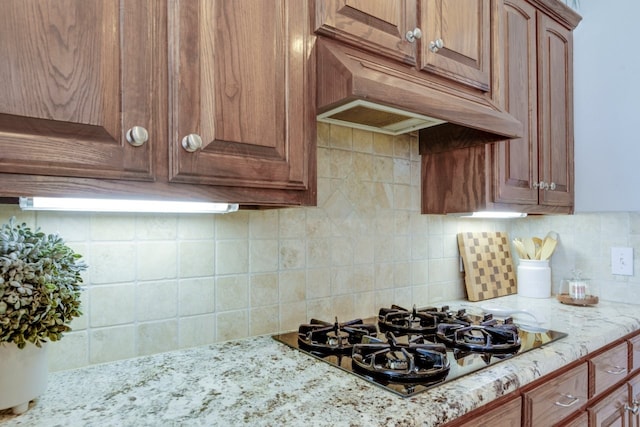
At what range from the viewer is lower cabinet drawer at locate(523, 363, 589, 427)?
3.57 ft

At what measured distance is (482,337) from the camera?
4.26 feet

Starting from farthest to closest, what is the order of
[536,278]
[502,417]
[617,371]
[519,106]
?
[536,278] < [519,106] < [617,371] < [502,417]

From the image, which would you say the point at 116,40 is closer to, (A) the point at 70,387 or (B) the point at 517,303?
(A) the point at 70,387

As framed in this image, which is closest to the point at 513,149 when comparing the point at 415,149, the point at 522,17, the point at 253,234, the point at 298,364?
the point at 415,149

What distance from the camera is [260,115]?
0.94 m

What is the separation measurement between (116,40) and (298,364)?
34.1 inches

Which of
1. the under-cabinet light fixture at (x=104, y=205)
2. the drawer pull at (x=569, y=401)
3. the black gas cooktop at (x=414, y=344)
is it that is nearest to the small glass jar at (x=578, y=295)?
the black gas cooktop at (x=414, y=344)

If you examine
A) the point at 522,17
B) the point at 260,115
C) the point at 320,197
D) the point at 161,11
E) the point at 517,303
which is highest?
the point at 522,17

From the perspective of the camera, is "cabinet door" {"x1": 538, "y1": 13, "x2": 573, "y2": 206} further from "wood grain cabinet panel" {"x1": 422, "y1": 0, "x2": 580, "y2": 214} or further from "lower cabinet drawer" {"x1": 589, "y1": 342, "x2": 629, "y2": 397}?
"lower cabinet drawer" {"x1": 589, "y1": 342, "x2": 629, "y2": 397}

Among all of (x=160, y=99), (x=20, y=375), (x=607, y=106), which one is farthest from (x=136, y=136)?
(x=607, y=106)

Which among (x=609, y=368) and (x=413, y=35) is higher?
(x=413, y=35)

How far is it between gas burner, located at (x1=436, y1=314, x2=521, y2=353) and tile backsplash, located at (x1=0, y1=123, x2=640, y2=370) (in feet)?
1.24

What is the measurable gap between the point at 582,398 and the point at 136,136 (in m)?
1.51

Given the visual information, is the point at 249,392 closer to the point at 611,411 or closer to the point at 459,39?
the point at 459,39
